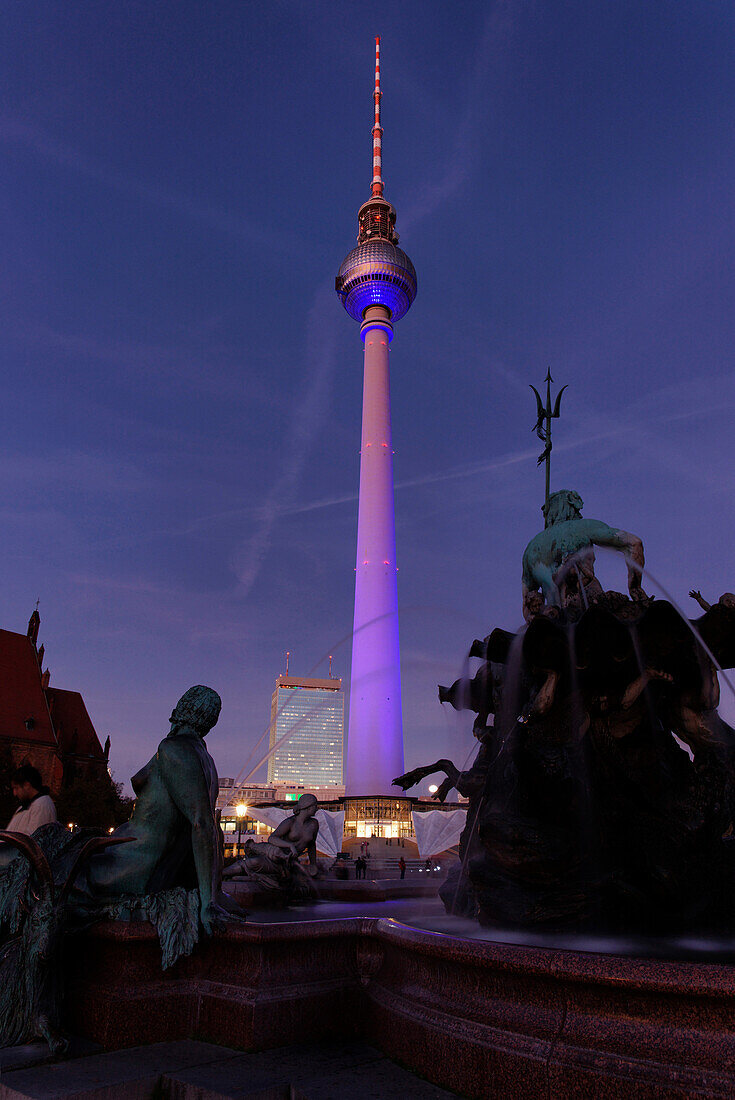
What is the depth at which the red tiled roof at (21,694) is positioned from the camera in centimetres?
5822

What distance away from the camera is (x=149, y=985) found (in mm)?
4066

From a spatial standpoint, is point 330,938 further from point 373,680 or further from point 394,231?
point 394,231

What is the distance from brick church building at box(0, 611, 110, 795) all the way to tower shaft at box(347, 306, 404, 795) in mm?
22712

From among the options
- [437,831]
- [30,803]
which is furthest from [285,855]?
[437,831]

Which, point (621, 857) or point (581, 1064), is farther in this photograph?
point (621, 857)

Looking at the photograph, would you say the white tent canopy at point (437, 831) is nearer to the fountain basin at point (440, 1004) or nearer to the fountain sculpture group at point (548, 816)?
the fountain sculpture group at point (548, 816)

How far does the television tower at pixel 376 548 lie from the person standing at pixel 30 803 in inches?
1977

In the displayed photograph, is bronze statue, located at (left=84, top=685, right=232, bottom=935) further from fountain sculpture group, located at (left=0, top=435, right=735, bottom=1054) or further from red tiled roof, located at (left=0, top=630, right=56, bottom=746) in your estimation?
red tiled roof, located at (left=0, top=630, right=56, bottom=746)

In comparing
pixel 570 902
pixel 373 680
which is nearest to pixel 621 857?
pixel 570 902

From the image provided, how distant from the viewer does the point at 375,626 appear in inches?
2485

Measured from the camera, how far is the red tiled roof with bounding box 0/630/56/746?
58222 mm

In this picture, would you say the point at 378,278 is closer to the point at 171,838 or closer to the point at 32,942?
the point at 171,838

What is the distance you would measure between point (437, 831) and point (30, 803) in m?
39.1

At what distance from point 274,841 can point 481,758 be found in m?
2.48
